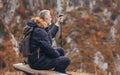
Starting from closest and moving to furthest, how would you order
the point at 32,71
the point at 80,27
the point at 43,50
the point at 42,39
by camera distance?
the point at 42,39, the point at 43,50, the point at 32,71, the point at 80,27

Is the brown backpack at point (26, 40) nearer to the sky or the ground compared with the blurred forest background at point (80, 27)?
nearer to the sky

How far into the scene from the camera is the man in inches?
293

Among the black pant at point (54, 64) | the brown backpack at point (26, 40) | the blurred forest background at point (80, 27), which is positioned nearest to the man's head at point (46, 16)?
the brown backpack at point (26, 40)

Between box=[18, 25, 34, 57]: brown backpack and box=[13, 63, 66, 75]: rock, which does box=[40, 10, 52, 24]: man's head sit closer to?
box=[18, 25, 34, 57]: brown backpack

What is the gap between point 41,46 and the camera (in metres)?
7.48

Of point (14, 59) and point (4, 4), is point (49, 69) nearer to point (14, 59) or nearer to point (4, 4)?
point (14, 59)

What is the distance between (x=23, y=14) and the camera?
1886cm

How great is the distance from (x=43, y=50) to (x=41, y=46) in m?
0.10

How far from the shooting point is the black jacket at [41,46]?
24.4 ft

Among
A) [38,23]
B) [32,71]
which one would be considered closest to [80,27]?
[32,71]

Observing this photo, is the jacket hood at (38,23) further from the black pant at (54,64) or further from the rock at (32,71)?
the rock at (32,71)

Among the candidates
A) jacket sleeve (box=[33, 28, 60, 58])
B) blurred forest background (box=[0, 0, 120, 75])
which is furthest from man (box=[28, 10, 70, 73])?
blurred forest background (box=[0, 0, 120, 75])

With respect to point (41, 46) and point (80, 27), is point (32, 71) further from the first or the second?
point (80, 27)

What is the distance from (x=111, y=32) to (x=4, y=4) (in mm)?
4409
